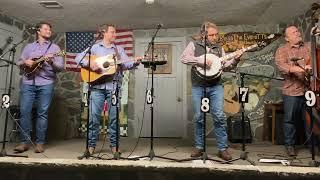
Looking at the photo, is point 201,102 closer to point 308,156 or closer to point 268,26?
point 308,156

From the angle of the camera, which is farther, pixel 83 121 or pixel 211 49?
pixel 83 121

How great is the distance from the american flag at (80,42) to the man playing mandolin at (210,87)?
3.32 meters

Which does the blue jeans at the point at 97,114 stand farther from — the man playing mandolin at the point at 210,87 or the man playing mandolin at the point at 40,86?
the man playing mandolin at the point at 210,87

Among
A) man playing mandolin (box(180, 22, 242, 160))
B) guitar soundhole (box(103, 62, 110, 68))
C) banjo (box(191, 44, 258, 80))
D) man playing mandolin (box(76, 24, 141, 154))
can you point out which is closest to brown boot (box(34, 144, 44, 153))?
man playing mandolin (box(76, 24, 141, 154))

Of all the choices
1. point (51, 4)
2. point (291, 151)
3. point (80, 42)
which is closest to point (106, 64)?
point (51, 4)

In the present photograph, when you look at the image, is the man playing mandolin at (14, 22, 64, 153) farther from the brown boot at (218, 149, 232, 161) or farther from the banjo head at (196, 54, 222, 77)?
the brown boot at (218, 149, 232, 161)

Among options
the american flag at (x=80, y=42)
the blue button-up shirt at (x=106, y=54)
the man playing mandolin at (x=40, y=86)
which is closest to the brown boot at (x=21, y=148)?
the man playing mandolin at (x=40, y=86)

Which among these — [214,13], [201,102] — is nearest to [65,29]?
[214,13]

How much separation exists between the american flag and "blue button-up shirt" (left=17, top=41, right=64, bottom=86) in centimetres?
274

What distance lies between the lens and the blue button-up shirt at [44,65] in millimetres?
3980

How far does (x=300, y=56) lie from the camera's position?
12.6ft

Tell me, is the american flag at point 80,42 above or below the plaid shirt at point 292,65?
above

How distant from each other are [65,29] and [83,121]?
1923mm

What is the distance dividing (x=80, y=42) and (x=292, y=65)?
178 inches
